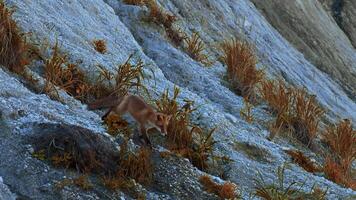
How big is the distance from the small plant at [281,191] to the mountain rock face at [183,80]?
0.42ft

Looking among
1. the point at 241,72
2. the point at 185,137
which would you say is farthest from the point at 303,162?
the point at 241,72

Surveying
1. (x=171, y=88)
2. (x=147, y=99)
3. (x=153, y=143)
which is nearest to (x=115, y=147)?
(x=153, y=143)

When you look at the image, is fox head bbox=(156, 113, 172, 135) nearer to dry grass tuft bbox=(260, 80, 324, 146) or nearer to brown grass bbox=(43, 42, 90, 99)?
brown grass bbox=(43, 42, 90, 99)

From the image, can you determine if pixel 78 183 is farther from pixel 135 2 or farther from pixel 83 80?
pixel 135 2

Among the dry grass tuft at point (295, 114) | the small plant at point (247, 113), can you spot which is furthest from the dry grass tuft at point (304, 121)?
the small plant at point (247, 113)

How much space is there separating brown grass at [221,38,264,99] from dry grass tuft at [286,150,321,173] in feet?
6.55


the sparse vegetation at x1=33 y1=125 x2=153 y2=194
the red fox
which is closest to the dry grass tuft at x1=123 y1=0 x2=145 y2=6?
the red fox

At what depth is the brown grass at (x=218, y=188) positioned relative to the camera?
7.43 m

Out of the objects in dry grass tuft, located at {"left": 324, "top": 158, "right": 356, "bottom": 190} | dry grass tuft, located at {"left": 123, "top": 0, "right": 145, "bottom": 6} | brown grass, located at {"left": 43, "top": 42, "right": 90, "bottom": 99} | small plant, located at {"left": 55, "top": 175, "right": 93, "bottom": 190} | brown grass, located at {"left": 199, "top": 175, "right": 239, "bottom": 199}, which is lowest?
small plant, located at {"left": 55, "top": 175, "right": 93, "bottom": 190}

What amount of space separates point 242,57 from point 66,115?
5.13 metres

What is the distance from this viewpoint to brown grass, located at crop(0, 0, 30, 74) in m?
8.01

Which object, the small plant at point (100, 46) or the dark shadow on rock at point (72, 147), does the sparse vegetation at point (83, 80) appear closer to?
the small plant at point (100, 46)

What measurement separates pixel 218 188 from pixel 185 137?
→ 988mm

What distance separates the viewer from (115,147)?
7.16m
